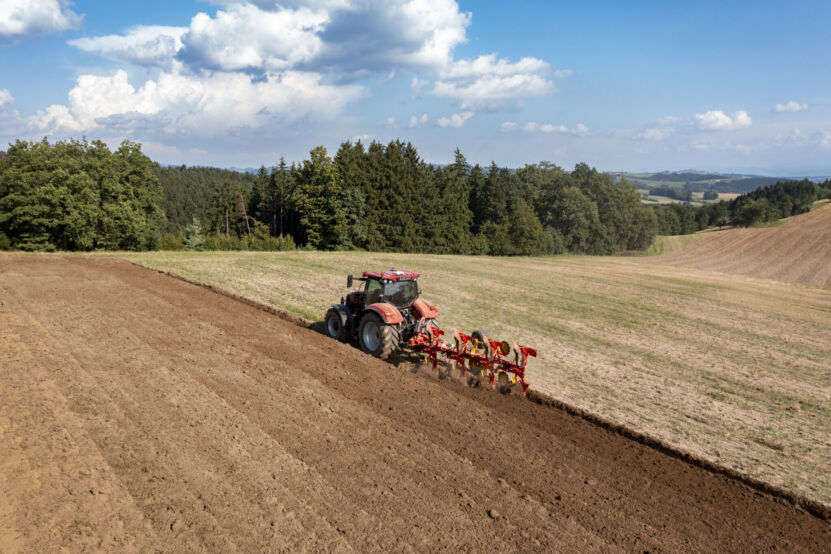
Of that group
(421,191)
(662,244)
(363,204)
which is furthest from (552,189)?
(363,204)

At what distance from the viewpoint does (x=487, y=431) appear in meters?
8.19

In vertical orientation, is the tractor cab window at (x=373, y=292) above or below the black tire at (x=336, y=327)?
above

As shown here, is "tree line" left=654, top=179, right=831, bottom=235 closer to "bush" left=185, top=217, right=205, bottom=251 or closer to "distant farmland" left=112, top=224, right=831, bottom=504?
"distant farmland" left=112, top=224, right=831, bottom=504

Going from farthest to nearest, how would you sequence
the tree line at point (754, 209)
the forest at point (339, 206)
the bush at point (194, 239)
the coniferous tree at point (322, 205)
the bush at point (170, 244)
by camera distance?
the tree line at point (754, 209) → the coniferous tree at point (322, 205) → the bush at point (194, 239) → the bush at point (170, 244) → the forest at point (339, 206)

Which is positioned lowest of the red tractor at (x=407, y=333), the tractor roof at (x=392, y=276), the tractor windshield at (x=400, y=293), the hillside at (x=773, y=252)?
Answer: the hillside at (x=773, y=252)

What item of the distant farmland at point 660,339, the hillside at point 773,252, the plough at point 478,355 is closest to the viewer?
the distant farmland at point 660,339

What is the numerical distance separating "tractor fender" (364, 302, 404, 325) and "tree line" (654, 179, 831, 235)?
244 feet

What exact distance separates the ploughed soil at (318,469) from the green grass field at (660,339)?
1653 mm

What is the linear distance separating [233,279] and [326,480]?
17787mm

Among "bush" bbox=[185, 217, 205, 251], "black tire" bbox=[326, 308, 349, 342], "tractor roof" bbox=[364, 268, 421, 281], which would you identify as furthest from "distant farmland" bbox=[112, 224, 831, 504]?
"bush" bbox=[185, 217, 205, 251]

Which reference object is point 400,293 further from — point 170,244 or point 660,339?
point 170,244

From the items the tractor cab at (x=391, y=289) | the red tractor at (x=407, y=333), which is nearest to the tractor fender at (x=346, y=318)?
the red tractor at (x=407, y=333)

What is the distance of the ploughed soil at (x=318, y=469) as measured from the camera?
18.3 feet

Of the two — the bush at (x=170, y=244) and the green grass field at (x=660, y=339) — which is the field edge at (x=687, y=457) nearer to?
the green grass field at (x=660, y=339)
